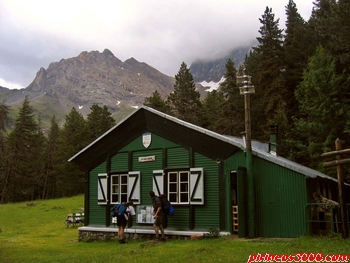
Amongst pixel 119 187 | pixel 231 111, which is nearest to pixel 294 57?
pixel 231 111

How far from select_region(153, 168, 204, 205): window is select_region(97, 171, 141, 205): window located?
3.37 feet

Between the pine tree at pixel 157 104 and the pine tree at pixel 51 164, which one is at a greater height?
the pine tree at pixel 157 104

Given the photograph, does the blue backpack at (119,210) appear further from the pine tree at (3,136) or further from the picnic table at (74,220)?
the pine tree at (3,136)

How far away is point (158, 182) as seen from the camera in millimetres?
16297

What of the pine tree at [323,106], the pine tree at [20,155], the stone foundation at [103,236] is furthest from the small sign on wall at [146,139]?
the pine tree at [20,155]

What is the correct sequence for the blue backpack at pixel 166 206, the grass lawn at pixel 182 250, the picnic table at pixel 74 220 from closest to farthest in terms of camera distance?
the grass lawn at pixel 182 250 → the blue backpack at pixel 166 206 → the picnic table at pixel 74 220

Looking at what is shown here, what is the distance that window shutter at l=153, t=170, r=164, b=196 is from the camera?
1617cm

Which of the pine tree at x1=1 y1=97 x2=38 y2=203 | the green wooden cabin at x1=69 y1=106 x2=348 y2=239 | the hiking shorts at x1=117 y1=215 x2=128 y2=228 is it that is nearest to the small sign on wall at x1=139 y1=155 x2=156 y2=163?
the green wooden cabin at x1=69 y1=106 x2=348 y2=239

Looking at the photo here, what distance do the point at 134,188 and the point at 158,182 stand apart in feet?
4.17

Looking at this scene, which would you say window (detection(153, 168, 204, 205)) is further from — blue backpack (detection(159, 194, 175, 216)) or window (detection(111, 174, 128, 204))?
window (detection(111, 174, 128, 204))

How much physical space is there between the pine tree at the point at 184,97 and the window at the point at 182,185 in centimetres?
3412

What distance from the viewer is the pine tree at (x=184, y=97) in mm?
50938

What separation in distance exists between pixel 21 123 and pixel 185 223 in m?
41.0

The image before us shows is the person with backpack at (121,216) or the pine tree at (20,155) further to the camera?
the pine tree at (20,155)
